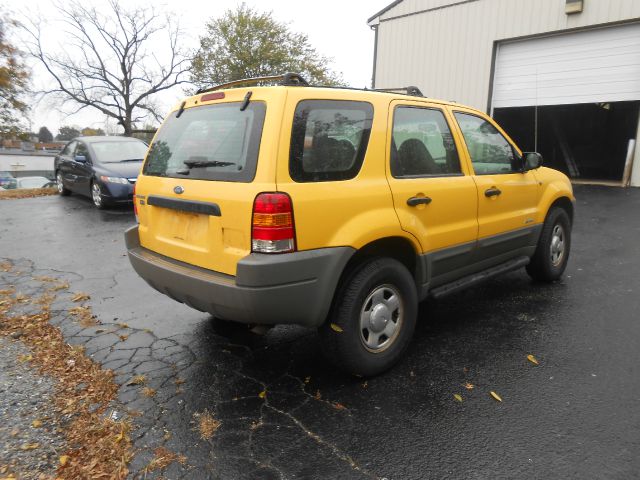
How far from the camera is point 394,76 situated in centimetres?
1569

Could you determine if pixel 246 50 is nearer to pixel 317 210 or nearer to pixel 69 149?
pixel 69 149

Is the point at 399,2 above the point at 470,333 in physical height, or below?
above

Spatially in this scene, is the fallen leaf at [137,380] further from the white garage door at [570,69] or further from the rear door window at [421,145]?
the white garage door at [570,69]

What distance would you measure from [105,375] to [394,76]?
48.2ft

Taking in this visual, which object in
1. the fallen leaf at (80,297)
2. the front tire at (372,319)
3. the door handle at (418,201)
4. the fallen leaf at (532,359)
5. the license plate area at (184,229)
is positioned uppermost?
the door handle at (418,201)

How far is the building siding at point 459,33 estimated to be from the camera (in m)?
11.8

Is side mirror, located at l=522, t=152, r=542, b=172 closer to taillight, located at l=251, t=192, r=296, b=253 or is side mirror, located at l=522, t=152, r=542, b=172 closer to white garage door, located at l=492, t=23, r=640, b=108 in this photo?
taillight, located at l=251, t=192, r=296, b=253

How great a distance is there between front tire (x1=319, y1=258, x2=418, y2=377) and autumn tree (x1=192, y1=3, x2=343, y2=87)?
29365 mm

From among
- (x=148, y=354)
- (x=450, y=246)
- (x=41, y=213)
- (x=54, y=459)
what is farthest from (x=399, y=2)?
(x=54, y=459)

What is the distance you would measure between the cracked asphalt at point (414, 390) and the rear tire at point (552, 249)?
178 mm

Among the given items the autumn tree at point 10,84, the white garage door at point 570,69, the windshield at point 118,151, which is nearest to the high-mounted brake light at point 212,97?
the windshield at point 118,151

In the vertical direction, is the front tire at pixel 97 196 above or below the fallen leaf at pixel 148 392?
above

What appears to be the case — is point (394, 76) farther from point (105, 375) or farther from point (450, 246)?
point (105, 375)

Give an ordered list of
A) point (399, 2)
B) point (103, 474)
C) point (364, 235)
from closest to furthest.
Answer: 1. point (103, 474)
2. point (364, 235)
3. point (399, 2)
